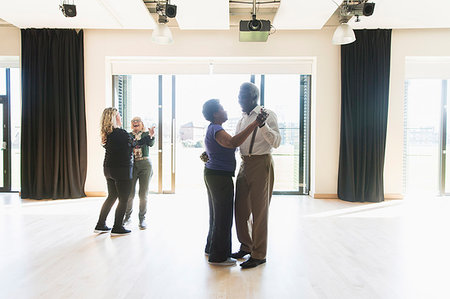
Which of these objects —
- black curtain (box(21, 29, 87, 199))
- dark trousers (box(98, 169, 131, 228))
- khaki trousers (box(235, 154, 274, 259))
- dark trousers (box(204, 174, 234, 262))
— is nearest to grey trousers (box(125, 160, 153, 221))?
dark trousers (box(98, 169, 131, 228))

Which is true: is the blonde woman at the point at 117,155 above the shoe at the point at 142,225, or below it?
above

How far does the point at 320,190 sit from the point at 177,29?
3.93 meters

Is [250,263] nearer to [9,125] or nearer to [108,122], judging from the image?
[108,122]

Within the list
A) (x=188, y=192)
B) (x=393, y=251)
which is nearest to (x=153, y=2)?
(x=188, y=192)

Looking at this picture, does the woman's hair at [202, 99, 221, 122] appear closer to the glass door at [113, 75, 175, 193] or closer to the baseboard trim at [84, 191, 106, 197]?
the glass door at [113, 75, 175, 193]

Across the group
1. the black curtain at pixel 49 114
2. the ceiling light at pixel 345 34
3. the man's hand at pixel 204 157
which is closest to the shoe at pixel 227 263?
the man's hand at pixel 204 157

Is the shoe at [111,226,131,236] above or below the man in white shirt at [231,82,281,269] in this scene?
below

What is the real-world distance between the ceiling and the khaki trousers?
101 inches

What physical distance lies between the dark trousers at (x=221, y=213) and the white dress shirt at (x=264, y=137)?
30 cm

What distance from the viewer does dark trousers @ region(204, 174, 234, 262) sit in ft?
7.64

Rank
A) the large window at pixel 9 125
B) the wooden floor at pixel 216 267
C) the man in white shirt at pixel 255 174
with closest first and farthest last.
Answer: the wooden floor at pixel 216 267
the man in white shirt at pixel 255 174
the large window at pixel 9 125

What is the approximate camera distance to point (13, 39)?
519 cm

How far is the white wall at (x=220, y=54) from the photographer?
523 centimetres

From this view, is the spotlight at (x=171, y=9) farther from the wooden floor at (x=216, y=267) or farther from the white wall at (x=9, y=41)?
the white wall at (x=9, y=41)
